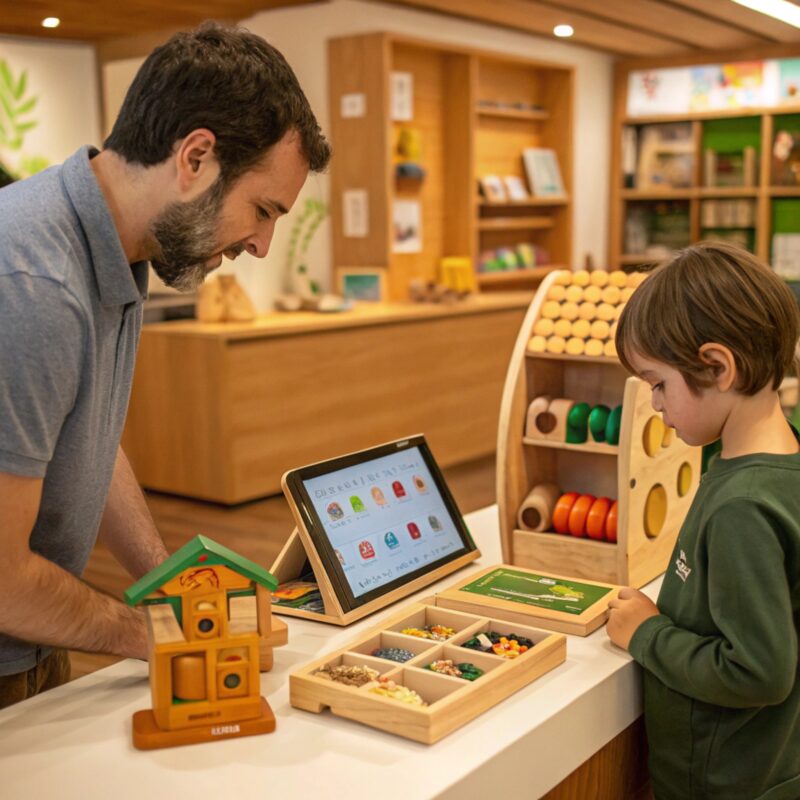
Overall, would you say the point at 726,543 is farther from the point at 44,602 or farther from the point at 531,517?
the point at 44,602

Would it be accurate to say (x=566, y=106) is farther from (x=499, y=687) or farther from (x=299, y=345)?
(x=499, y=687)

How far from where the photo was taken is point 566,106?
8.34 meters

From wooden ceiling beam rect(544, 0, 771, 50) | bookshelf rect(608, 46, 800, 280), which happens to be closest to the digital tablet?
wooden ceiling beam rect(544, 0, 771, 50)

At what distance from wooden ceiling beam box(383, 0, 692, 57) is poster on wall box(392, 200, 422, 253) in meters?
1.23

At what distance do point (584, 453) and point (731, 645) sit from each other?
0.81 m

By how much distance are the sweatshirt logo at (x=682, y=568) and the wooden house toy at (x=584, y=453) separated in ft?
1.24

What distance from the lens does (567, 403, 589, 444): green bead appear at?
2018 millimetres

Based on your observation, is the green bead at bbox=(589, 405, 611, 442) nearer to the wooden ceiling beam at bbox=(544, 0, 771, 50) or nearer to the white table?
the white table

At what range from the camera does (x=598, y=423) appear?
2002mm

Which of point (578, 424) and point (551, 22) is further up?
point (551, 22)

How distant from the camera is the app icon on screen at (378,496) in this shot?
1.80m

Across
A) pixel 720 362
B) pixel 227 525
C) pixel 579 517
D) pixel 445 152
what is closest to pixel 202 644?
pixel 720 362

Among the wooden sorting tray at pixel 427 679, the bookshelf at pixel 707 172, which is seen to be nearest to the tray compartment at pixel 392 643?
the wooden sorting tray at pixel 427 679

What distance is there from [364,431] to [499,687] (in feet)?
14.5
